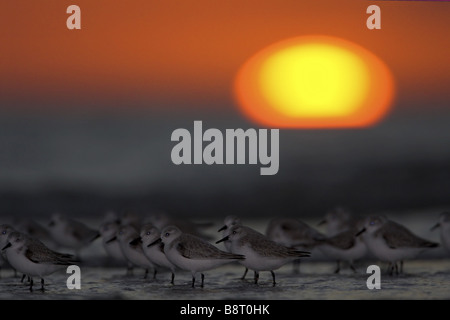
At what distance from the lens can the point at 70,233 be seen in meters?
8.05

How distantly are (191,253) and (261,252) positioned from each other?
55 cm

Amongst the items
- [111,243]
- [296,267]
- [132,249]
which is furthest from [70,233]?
[296,267]

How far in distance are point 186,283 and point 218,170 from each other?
711 cm

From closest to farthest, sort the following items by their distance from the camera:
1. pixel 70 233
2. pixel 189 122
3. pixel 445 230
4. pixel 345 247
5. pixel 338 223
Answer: pixel 345 247 < pixel 445 230 < pixel 70 233 < pixel 338 223 < pixel 189 122

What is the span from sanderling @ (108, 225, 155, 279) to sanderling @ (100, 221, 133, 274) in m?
Answer: 0.27

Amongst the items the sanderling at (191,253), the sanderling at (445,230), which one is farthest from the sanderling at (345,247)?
the sanderling at (191,253)

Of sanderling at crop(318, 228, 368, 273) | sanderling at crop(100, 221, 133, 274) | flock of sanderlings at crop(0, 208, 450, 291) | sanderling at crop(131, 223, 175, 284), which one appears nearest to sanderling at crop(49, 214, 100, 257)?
flock of sanderlings at crop(0, 208, 450, 291)

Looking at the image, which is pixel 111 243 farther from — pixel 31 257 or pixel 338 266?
pixel 338 266

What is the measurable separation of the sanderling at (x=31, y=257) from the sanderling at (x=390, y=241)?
2.61 m

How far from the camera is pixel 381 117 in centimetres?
1102

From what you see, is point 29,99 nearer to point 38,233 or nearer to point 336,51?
point 38,233

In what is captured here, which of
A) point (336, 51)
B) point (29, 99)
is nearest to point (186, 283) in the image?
point (336, 51)

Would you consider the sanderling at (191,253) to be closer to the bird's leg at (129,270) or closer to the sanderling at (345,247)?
the bird's leg at (129,270)

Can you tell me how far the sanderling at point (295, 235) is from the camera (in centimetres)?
742
